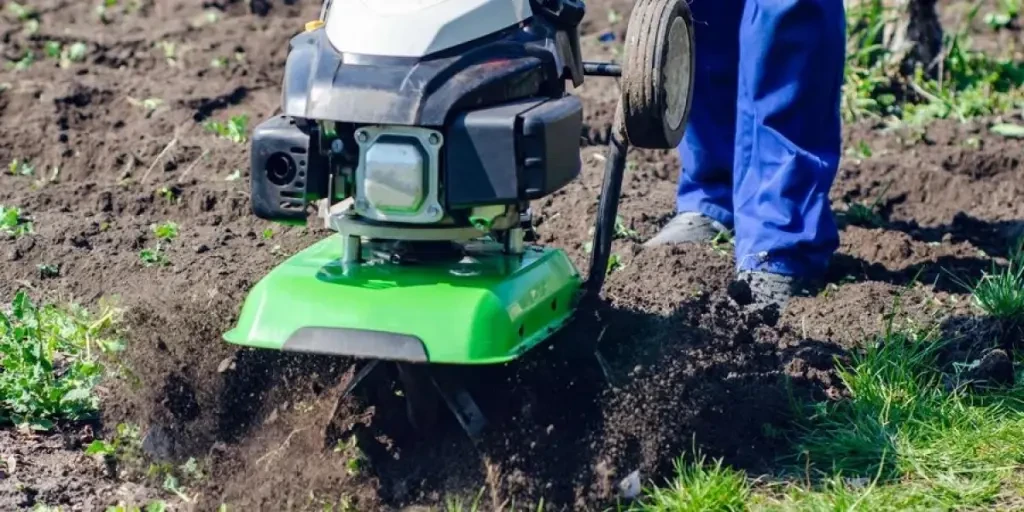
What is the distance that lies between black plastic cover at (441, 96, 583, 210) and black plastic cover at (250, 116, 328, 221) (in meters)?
0.25

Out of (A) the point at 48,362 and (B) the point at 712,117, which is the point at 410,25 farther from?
(B) the point at 712,117

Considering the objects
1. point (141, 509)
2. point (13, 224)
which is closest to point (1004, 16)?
point (13, 224)

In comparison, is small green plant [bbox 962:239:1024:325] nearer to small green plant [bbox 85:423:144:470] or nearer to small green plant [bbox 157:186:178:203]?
small green plant [bbox 85:423:144:470]

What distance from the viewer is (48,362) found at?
3375 millimetres

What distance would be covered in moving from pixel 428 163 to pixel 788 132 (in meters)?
1.43

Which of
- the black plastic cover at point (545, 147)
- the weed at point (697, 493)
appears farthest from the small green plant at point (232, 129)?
the weed at point (697, 493)

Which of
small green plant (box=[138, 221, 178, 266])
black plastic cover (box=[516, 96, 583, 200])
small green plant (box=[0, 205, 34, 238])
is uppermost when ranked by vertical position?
black plastic cover (box=[516, 96, 583, 200])

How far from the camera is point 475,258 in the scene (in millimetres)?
3027

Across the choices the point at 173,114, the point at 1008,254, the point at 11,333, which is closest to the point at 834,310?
the point at 1008,254

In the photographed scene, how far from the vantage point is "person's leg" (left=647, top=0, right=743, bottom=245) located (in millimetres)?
4141

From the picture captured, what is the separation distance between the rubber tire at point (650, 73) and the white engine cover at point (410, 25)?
0.25 meters

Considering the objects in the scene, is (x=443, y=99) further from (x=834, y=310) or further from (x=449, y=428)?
(x=834, y=310)

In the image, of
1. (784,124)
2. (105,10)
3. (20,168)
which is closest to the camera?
(784,124)

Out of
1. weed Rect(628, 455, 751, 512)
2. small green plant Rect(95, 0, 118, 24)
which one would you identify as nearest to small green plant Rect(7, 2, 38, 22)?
small green plant Rect(95, 0, 118, 24)
